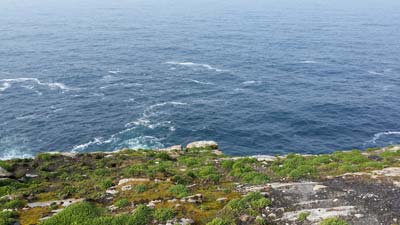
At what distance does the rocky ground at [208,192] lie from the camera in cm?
2020

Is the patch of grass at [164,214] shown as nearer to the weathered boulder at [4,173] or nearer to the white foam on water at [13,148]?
the weathered boulder at [4,173]

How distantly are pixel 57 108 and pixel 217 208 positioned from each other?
276 ft

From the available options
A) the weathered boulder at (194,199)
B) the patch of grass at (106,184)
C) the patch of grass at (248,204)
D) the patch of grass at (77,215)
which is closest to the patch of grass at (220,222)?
the patch of grass at (248,204)

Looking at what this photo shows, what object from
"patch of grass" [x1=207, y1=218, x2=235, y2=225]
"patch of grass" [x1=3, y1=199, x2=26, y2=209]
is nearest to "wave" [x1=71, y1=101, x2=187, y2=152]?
"patch of grass" [x1=3, y1=199, x2=26, y2=209]

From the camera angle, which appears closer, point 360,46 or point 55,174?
point 55,174

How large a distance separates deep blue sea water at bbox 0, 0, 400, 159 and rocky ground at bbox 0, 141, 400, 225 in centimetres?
4518

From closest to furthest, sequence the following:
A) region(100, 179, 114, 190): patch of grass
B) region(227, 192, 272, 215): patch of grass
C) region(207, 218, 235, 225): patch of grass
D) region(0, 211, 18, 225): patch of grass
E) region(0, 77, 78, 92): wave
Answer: region(207, 218, 235, 225): patch of grass → region(0, 211, 18, 225): patch of grass → region(227, 192, 272, 215): patch of grass → region(100, 179, 114, 190): patch of grass → region(0, 77, 78, 92): wave

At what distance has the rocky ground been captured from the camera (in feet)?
66.3

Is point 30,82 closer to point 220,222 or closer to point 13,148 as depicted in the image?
point 13,148

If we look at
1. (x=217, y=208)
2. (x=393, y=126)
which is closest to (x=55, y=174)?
(x=217, y=208)

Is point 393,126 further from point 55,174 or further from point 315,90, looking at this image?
point 55,174

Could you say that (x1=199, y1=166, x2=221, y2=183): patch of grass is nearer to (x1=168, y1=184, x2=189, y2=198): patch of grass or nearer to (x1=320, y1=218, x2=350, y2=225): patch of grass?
(x1=168, y1=184, x2=189, y2=198): patch of grass

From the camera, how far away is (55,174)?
31859mm

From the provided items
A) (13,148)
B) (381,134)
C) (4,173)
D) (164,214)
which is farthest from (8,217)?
(381,134)
